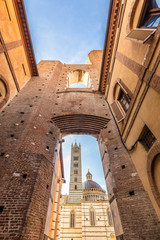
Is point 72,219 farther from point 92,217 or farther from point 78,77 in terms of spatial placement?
point 78,77

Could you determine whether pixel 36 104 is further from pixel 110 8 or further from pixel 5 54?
pixel 110 8

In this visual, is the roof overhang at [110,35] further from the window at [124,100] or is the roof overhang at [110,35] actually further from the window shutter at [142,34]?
the window shutter at [142,34]

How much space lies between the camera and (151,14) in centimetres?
503

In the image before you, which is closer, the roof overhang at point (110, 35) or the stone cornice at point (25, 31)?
the roof overhang at point (110, 35)

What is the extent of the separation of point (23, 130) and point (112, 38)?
29.0 ft

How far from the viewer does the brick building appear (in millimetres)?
4336

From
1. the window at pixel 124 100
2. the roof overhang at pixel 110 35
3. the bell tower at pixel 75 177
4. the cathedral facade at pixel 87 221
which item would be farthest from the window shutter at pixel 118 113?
the bell tower at pixel 75 177

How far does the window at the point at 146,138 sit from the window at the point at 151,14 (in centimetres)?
A: 394

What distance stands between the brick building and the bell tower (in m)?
36.3

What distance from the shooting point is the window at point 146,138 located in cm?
471

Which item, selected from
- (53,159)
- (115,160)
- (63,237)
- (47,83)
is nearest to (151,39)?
(115,160)

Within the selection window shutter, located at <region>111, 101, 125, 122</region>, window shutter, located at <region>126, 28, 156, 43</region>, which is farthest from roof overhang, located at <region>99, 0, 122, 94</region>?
window shutter, located at <region>126, 28, 156, 43</region>

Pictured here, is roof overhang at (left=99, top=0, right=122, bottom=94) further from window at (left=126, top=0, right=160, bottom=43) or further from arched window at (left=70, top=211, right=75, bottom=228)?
arched window at (left=70, top=211, right=75, bottom=228)

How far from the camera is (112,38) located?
903 cm
